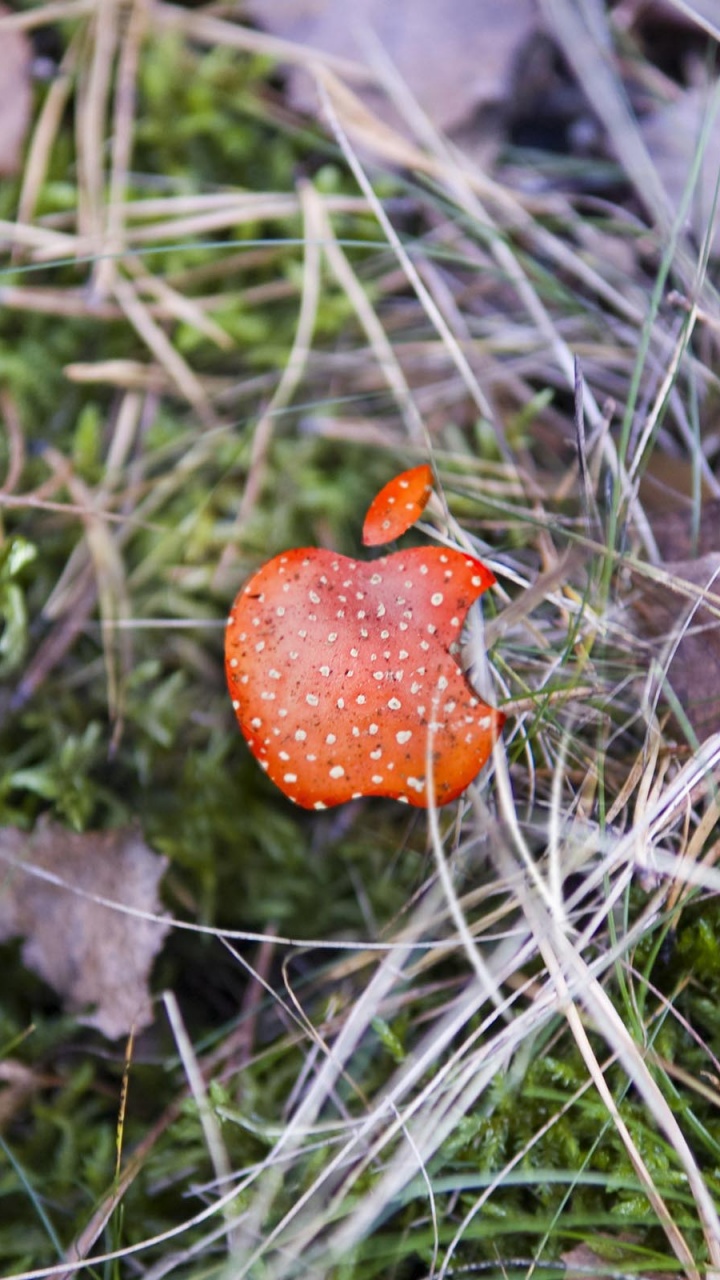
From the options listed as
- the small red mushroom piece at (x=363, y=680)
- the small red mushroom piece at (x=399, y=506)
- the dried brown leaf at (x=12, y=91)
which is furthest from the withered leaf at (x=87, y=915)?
the dried brown leaf at (x=12, y=91)

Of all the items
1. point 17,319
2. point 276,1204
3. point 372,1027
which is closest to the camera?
point 276,1204

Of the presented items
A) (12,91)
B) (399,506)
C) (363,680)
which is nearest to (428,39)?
(12,91)

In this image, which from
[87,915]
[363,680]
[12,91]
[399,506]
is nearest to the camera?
[363,680]

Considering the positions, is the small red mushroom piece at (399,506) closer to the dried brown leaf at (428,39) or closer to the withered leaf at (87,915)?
the withered leaf at (87,915)

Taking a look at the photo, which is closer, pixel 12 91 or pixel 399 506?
pixel 399 506

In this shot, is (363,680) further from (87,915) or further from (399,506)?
(87,915)

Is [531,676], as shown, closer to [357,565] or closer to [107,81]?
[357,565]

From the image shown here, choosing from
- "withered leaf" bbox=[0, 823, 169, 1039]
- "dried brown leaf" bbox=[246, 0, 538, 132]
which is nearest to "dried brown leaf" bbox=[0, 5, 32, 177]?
"dried brown leaf" bbox=[246, 0, 538, 132]

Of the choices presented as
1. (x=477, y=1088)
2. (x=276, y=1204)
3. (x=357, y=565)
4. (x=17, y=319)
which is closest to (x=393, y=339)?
(x=17, y=319)
